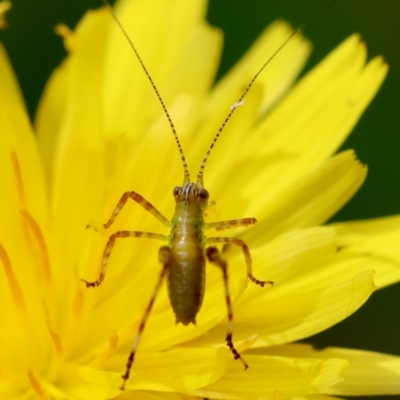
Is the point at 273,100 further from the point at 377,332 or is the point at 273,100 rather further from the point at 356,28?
the point at 377,332

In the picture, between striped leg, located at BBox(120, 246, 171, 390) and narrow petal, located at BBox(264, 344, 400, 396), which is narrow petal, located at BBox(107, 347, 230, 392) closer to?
striped leg, located at BBox(120, 246, 171, 390)

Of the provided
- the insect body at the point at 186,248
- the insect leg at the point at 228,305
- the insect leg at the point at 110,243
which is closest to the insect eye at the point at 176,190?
the insect body at the point at 186,248

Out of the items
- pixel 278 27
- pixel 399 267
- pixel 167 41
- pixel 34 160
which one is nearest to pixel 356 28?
pixel 278 27

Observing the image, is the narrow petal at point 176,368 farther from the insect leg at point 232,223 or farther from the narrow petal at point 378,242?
the narrow petal at point 378,242

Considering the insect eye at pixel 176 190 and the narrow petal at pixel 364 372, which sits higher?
the insect eye at pixel 176 190

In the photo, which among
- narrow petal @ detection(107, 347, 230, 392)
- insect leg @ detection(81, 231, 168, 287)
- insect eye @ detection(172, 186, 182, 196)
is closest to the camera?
narrow petal @ detection(107, 347, 230, 392)

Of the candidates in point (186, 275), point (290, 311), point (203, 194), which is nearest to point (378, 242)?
point (290, 311)

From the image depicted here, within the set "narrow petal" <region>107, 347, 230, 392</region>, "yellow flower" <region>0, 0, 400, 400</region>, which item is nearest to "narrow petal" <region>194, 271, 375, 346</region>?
"yellow flower" <region>0, 0, 400, 400</region>

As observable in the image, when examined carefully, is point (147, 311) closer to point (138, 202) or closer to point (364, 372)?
point (138, 202)
